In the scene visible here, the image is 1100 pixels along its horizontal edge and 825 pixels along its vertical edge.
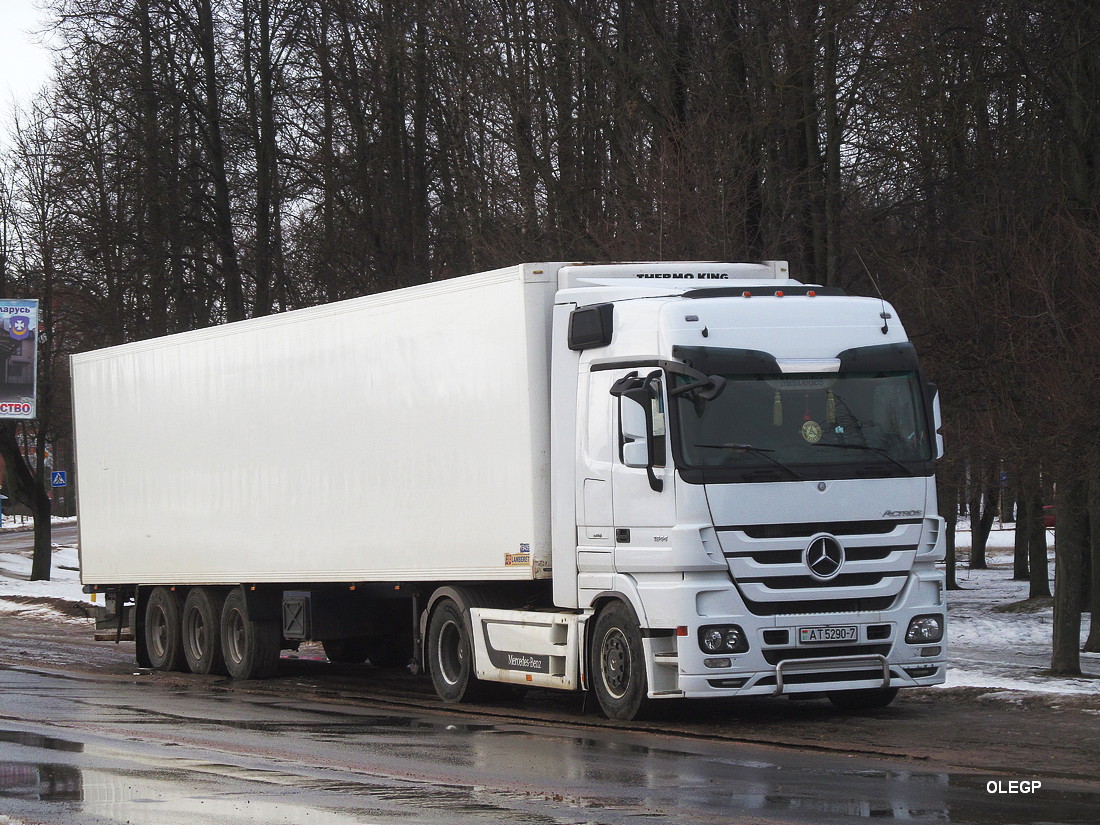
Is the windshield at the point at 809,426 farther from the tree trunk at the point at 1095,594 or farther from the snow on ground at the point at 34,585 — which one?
the snow on ground at the point at 34,585

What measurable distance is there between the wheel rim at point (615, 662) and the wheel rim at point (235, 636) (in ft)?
22.0

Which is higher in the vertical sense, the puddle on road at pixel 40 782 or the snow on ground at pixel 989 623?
the puddle on road at pixel 40 782

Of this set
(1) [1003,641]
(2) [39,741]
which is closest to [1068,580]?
(1) [1003,641]

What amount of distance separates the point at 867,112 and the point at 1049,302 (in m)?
5.83

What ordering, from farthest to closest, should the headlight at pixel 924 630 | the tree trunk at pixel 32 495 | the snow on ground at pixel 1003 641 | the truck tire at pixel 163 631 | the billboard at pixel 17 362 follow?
the tree trunk at pixel 32 495 → the billboard at pixel 17 362 → the truck tire at pixel 163 631 → the snow on ground at pixel 1003 641 → the headlight at pixel 924 630

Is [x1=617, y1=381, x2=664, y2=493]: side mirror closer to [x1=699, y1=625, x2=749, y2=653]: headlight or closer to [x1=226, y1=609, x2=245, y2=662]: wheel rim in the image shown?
Result: [x1=699, y1=625, x2=749, y2=653]: headlight

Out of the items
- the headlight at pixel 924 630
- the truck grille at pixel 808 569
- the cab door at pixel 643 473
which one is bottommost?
the headlight at pixel 924 630

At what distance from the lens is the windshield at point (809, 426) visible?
12523 millimetres

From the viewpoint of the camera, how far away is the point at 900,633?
12.9 metres

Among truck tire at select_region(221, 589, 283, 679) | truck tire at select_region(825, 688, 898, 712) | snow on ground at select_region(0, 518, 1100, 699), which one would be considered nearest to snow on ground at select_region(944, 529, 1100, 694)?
snow on ground at select_region(0, 518, 1100, 699)

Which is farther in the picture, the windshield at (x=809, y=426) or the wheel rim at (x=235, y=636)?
the wheel rim at (x=235, y=636)

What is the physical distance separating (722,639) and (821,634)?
2.61 feet

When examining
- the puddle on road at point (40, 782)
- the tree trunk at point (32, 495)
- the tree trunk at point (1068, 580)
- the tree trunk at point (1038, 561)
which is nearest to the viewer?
the puddle on road at point (40, 782)

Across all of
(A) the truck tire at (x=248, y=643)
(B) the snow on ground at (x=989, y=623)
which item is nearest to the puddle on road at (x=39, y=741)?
(A) the truck tire at (x=248, y=643)
